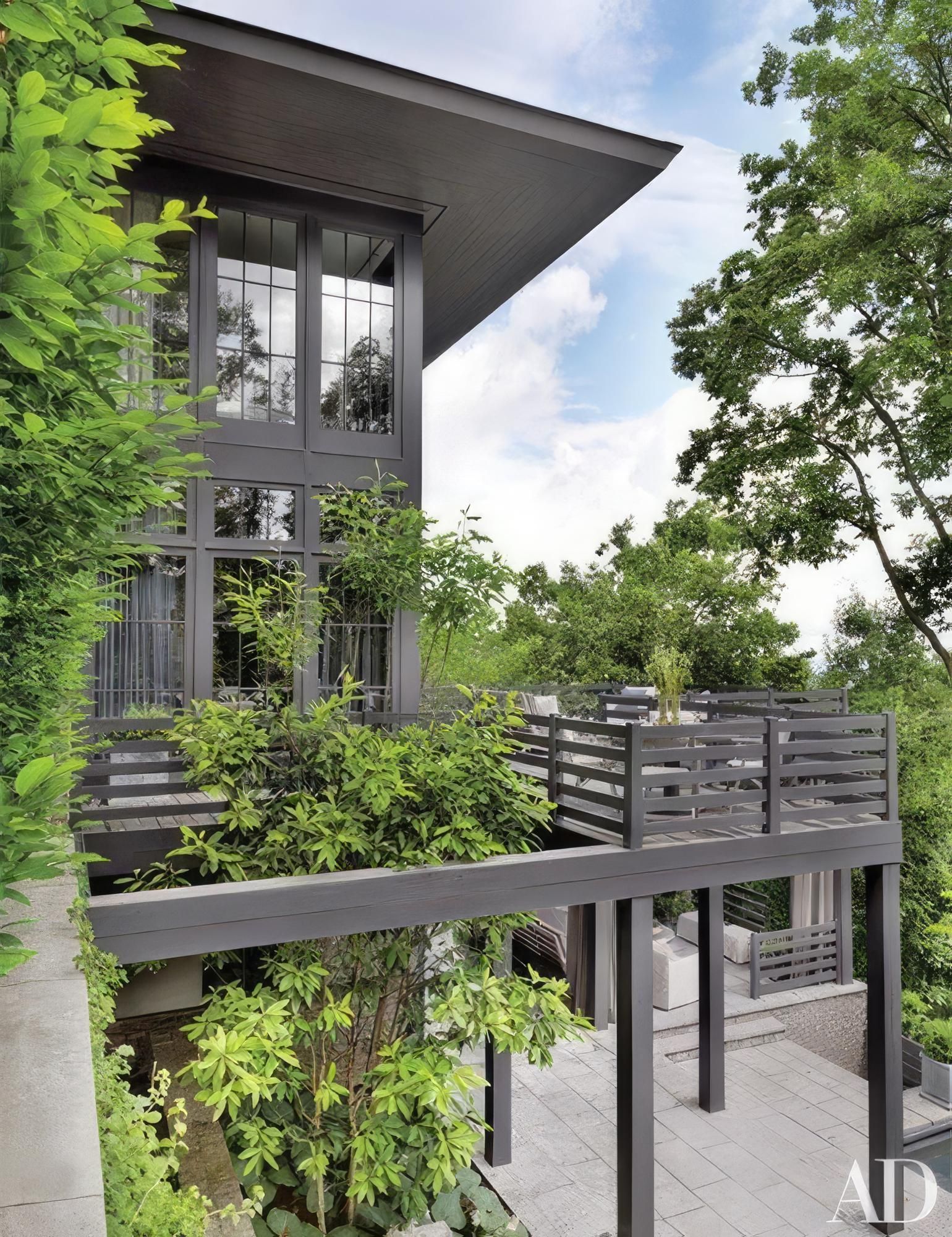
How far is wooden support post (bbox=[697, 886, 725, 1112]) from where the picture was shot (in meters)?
6.36

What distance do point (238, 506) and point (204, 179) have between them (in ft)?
8.14

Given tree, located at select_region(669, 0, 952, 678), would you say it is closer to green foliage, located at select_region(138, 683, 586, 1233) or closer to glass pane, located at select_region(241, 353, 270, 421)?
glass pane, located at select_region(241, 353, 270, 421)

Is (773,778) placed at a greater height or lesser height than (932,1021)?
greater

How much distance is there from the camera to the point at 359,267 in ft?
21.9

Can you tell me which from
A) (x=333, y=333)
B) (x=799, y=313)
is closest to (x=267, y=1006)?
(x=333, y=333)

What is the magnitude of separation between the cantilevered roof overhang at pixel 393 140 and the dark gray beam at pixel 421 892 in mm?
4917

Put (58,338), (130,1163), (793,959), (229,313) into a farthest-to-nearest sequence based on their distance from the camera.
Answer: (793,959) < (229,313) < (130,1163) < (58,338)

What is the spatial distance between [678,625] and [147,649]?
1185cm

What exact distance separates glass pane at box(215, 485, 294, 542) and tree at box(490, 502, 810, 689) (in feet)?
30.4

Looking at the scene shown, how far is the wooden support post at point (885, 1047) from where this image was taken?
15.9 ft

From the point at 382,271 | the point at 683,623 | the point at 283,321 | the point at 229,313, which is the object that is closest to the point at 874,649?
the point at 683,623

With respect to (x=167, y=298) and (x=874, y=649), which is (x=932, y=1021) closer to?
(x=874, y=649)

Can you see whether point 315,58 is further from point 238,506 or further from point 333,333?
point 238,506

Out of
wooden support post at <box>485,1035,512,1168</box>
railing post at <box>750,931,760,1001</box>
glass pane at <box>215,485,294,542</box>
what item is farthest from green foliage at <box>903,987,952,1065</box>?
glass pane at <box>215,485,294,542</box>
